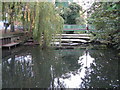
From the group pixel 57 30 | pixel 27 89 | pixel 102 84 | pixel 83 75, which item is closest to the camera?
pixel 27 89

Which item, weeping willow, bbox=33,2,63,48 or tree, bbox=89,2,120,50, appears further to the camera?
weeping willow, bbox=33,2,63,48

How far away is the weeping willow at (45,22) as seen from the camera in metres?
5.53

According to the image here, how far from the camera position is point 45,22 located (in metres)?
5.71

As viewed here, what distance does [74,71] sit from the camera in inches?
152

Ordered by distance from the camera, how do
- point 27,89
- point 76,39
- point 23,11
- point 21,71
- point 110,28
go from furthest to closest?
point 76,39, point 23,11, point 21,71, point 27,89, point 110,28

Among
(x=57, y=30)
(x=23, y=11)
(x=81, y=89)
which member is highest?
(x=23, y=11)

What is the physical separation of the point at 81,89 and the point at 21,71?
1667 mm

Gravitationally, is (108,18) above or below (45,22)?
below

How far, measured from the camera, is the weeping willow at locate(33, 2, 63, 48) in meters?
5.53

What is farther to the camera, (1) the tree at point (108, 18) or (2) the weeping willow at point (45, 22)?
(2) the weeping willow at point (45, 22)

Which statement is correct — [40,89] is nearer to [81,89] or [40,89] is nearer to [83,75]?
[81,89]

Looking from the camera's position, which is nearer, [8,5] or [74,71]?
[74,71]

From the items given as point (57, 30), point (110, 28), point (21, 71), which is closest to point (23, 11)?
point (57, 30)

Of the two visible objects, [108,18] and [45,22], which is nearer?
[108,18]
